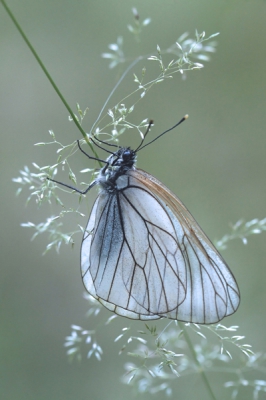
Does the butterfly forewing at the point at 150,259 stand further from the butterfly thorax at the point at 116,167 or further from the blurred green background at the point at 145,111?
the blurred green background at the point at 145,111

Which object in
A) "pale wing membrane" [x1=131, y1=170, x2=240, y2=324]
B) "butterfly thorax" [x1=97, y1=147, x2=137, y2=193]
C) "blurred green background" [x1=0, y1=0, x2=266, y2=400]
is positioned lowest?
"pale wing membrane" [x1=131, y1=170, x2=240, y2=324]

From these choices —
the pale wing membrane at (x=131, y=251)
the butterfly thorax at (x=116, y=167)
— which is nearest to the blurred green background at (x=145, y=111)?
the pale wing membrane at (x=131, y=251)

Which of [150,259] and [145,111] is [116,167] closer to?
[150,259]

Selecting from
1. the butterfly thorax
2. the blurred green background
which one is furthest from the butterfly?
the blurred green background

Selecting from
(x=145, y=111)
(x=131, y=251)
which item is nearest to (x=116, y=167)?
(x=131, y=251)

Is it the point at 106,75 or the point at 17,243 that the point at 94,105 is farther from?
the point at 17,243

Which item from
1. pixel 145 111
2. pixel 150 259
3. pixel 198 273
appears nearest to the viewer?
pixel 198 273

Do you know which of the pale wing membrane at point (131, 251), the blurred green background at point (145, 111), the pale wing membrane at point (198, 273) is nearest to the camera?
the pale wing membrane at point (198, 273)

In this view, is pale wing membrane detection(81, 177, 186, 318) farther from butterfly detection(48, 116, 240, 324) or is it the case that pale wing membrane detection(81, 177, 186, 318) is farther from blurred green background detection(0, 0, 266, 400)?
blurred green background detection(0, 0, 266, 400)

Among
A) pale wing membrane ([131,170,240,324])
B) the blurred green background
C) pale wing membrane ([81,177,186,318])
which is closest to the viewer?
pale wing membrane ([131,170,240,324])
